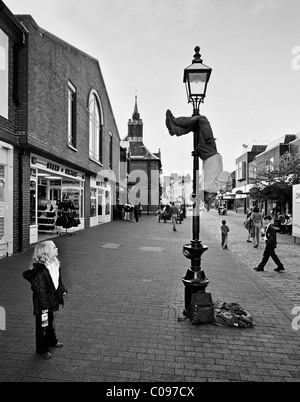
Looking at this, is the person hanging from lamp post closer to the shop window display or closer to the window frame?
the shop window display

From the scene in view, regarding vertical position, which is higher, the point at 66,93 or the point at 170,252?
the point at 66,93

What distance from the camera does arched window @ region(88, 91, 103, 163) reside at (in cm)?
1916

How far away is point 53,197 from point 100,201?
5779 mm

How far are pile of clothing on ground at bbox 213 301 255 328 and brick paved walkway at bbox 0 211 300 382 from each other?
0.12 meters

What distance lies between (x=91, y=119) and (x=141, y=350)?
57.3ft

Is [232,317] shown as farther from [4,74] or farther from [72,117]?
[72,117]

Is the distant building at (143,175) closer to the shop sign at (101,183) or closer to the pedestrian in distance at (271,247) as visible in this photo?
the shop sign at (101,183)

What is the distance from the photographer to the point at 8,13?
27.8ft

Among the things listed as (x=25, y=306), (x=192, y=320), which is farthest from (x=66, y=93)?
(x=192, y=320)

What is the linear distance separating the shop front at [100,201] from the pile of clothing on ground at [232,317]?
15.8 metres

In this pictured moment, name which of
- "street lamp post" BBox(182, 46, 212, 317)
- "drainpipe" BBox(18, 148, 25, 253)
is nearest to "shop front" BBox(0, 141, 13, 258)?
"drainpipe" BBox(18, 148, 25, 253)

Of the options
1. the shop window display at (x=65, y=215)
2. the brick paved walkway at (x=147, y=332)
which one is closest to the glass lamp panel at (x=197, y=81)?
the brick paved walkway at (x=147, y=332)
